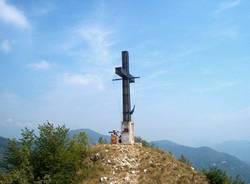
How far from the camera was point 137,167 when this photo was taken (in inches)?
1356

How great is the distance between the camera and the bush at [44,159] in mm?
31491

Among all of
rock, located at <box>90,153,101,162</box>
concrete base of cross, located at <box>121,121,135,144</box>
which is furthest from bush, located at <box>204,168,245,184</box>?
rock, located at <box>90,153,101,162</box>

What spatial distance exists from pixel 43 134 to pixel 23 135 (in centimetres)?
173

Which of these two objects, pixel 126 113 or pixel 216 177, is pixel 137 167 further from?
pixel 216 177

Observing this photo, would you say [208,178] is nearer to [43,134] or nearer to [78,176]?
[78,176]

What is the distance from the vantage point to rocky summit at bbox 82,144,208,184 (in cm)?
3266

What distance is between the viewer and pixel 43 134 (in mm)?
34406

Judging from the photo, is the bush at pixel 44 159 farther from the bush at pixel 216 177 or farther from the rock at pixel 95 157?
the bush at pixel 216 177

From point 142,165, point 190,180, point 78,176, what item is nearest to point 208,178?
point 190,180

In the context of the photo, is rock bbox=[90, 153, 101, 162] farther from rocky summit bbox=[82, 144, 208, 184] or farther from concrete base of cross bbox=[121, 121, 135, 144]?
concrete base of cross bbox=[121, 121, 135, 144]

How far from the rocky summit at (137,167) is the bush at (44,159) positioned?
2.06 meters

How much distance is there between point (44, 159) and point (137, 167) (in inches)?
312

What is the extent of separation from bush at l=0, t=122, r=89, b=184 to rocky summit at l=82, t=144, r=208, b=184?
6.76ft

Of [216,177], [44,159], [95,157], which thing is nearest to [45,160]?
[44,159]
